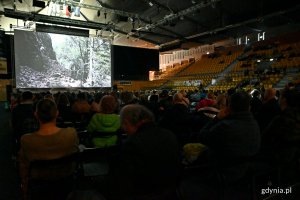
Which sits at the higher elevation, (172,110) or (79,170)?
(172,110)

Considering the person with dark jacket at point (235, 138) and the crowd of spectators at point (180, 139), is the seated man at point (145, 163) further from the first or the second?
the person with dark jacket at point (235, 138)

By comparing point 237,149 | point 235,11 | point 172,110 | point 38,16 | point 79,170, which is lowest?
point 79,170

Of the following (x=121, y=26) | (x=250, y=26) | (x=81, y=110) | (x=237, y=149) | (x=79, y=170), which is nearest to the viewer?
(x=237, y=149)

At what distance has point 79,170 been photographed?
2.50m

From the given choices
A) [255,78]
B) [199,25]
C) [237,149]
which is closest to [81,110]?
[237,149]

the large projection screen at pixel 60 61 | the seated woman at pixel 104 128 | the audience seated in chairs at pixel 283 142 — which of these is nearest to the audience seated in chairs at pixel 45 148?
the seated woman at pixel 104 128

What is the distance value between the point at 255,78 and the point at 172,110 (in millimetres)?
13945

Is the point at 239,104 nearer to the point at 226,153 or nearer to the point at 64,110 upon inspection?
the point at 226,153

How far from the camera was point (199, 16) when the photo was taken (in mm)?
17500

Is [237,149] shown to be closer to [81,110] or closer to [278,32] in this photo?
[81,110]

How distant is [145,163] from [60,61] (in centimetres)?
1387

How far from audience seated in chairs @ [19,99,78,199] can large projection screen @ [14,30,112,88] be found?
41.3 ft

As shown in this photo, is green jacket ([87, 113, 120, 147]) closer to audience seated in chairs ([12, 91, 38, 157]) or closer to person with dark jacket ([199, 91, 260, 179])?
audience seated in chairs ([12, 91, 38, 157])

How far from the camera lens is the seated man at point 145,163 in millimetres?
1506
